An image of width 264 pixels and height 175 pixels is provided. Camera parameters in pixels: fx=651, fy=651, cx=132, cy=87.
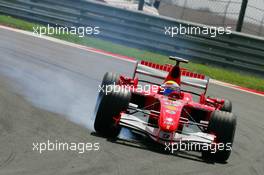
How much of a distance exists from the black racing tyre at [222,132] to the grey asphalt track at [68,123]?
0.18 metres

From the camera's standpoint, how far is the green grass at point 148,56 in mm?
18891

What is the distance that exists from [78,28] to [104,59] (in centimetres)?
404

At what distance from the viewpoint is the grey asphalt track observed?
23.0 ft

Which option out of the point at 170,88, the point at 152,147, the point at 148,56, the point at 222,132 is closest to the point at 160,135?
the point at 152,147

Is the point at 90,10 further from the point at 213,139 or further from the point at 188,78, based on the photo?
the point at 213,139

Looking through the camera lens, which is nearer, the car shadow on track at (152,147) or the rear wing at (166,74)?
the car shadow on track at (152,147)

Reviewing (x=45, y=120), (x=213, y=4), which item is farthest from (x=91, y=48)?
(x=45, y=120)

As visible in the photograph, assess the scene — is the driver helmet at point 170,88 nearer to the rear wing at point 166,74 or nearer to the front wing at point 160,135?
the front wing at point 160,135

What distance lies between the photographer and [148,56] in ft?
65.9

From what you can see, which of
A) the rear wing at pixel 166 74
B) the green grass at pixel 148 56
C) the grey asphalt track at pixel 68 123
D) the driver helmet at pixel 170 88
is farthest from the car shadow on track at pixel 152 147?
the green grass at pixel 148 56

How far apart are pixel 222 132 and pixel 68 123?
220 centimetres

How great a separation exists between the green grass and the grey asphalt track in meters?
2.00

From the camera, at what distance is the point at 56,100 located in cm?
1123

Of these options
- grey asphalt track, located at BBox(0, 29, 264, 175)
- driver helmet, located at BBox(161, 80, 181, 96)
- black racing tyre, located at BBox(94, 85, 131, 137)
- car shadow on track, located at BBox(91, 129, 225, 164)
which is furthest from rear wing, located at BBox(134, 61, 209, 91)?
black racing tyre, located at BBox(94, 85, 131, 137)
